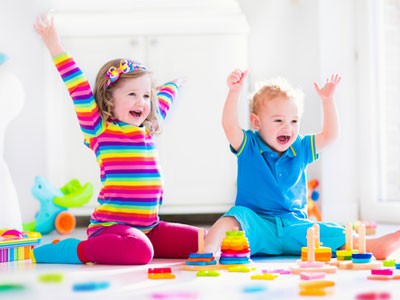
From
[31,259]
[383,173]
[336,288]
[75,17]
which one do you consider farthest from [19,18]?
[336,288]

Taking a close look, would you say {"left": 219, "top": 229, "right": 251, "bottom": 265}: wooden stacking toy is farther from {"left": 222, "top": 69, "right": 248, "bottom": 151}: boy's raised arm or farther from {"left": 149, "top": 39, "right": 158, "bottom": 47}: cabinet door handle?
{"left": 149, "top": 39, "right": 158, "bottom": 47}: cabinet door handle

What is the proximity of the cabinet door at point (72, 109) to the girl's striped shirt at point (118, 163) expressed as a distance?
99 centimetres

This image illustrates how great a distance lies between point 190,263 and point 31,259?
45 centimetres

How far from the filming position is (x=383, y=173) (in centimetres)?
294

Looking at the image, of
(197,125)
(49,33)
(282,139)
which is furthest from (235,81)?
(197,125)

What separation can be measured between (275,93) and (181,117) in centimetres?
92

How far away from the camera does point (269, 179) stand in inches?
74.2

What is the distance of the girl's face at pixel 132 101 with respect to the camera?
1.80m

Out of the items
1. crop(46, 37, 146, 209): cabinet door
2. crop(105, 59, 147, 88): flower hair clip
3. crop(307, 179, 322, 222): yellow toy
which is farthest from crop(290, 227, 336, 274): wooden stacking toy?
crop(46, 37, 146, 209): cabinet door

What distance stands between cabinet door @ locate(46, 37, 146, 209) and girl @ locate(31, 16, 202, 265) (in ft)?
3.18

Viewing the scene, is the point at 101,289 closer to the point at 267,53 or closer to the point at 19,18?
the point at 19,18

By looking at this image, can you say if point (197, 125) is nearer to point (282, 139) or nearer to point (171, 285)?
point (282, 139)

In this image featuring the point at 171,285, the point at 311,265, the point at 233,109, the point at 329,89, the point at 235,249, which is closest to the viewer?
the point at 171,285

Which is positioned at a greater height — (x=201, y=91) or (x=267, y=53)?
(x=267, y=53)
